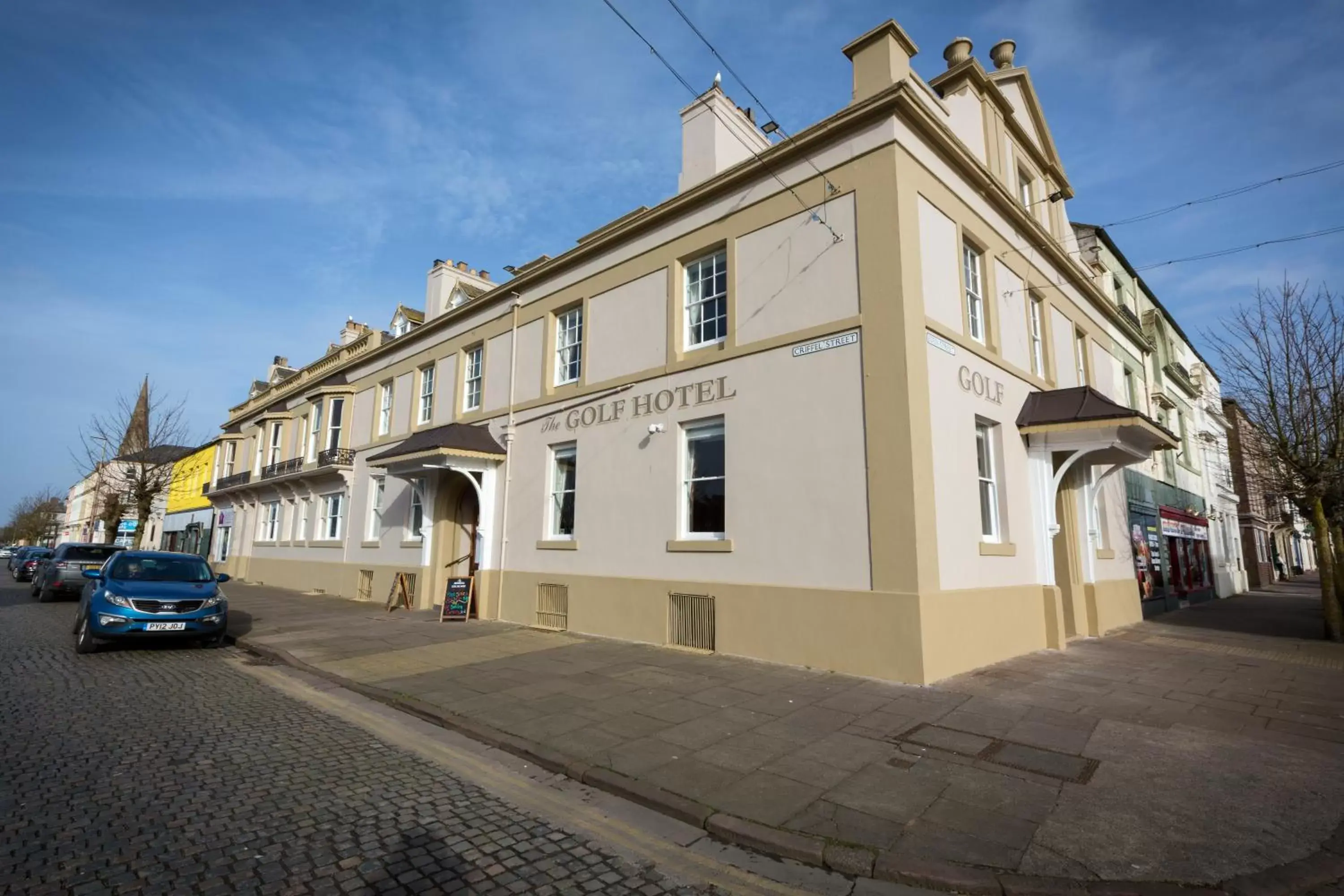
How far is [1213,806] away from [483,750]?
5589mm

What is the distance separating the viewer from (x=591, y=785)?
5148mm

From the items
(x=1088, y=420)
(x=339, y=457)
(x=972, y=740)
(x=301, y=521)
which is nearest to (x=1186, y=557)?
(x=1088, y=420)

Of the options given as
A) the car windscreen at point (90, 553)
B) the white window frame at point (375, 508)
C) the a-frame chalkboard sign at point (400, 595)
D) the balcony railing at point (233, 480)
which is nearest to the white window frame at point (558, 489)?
the a-frame chalkboard sign at point (400, 595)

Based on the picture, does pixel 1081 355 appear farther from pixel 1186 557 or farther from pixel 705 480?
pixel 1186 557

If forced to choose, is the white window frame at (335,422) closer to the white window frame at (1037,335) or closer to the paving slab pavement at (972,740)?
the paving slab pavement at (972,740)

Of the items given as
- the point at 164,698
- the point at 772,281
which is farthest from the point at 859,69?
the point at 164,698

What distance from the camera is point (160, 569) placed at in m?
11.1

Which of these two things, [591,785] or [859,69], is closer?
[591,785]

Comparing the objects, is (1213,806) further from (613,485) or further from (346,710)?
(613,485)

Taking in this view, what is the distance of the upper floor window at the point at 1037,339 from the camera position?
12.9 m

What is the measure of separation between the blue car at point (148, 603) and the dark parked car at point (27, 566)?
Result: 938 inches

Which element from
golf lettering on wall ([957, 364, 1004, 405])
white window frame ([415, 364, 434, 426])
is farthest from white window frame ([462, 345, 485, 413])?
golf lettering on wall ([957, 364, 1004, 405])

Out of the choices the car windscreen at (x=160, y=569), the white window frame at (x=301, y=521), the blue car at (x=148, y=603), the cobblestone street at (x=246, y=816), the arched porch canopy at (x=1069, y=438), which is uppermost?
the arched porch canopy at (x=1069, y=438)

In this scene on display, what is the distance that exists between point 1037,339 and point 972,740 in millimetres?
9872
